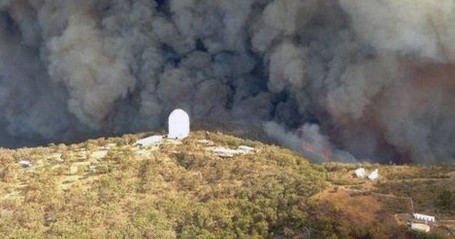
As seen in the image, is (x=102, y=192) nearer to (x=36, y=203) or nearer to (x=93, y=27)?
(x=36, y=203)

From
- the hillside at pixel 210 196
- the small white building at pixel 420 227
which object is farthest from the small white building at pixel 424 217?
the small white building at pixel 420 227

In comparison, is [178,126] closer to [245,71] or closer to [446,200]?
[245,71]

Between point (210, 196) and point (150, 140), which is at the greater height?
point (150, 140)

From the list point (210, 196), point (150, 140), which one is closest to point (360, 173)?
point (210, 196)

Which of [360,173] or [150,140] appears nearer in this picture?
[360,173]

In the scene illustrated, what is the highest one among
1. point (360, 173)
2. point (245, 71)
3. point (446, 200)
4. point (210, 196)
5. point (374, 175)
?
point (245, 71)

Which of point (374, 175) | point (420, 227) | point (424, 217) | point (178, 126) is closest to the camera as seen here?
point (420, 227)
